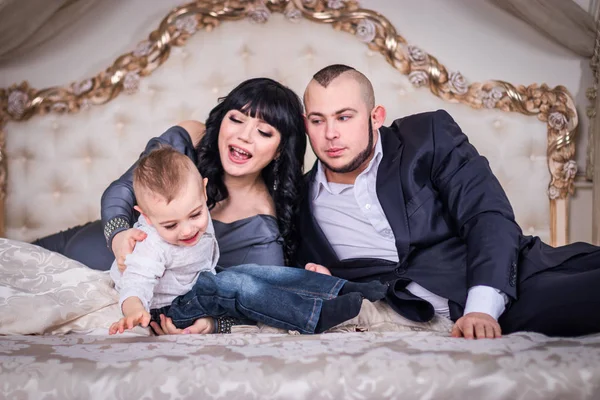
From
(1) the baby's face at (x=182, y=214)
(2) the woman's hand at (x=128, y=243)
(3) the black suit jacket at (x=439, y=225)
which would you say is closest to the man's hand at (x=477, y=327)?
(3) the black suit jacket at (x=439, y=225)

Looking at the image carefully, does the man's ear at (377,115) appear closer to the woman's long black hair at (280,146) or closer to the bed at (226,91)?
the woman's long black hair at (280,146)

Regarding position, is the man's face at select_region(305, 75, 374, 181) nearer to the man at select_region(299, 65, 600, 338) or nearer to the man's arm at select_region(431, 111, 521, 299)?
the man at select_region(299, 65, 600, 338)

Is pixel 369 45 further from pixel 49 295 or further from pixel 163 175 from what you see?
pixel 49 295

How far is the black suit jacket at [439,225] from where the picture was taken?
204 centimetres

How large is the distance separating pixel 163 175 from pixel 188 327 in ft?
1.60

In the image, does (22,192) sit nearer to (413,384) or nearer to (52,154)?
(52,154)

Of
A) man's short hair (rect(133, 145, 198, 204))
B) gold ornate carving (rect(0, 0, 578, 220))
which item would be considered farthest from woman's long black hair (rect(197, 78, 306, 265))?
gold ornate carving (rect(0, 0, 578, 220))

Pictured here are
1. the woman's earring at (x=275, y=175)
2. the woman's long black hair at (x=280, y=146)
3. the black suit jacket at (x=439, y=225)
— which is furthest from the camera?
the woman's earring at (x=275, y=175)

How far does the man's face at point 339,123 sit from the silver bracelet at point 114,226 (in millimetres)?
763

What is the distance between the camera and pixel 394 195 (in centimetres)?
228

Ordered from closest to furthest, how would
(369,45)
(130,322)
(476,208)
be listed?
(130,322), (476,208), (369,45)

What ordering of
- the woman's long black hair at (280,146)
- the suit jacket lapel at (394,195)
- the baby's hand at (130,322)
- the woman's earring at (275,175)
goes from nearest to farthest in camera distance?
the baby's hand at (130,322), the suit jacket lapel at (394,195), the woman's long black hair at (280,146), the woman's earring at (275,175)

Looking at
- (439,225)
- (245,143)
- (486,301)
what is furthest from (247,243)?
(486,301)

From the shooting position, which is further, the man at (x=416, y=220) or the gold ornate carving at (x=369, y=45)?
the gold ornate carving at (x=369, y=45)
